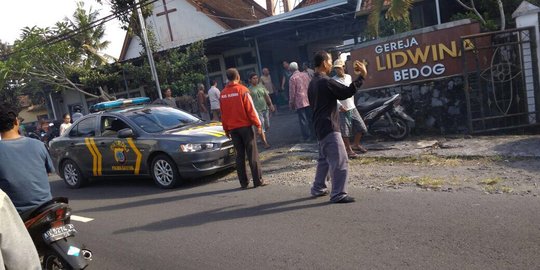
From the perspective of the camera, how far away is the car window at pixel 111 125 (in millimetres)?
8781

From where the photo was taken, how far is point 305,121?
1096 centimetres

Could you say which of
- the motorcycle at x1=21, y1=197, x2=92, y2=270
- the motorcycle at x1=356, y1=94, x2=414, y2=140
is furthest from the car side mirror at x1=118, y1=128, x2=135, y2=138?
the motorcycle at x1=356, y1=94, x2=414, y2=140

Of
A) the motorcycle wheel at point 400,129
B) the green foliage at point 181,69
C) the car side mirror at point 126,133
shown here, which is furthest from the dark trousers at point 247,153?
the green foliage at point 181,69

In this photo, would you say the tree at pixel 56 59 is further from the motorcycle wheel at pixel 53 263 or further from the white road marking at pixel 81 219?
the motorcycle wheel at pixel 53 263

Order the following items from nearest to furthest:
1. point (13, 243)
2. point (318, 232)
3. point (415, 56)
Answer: point (13, 243) < point (318, 232) < point (415, 56)

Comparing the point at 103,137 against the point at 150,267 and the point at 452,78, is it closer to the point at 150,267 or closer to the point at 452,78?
the point at 150,267

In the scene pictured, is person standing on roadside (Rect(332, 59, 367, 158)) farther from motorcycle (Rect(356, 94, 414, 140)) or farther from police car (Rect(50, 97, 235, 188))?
police car (Rect(50, 97, 235, 188))

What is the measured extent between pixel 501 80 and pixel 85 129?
8.19 metres

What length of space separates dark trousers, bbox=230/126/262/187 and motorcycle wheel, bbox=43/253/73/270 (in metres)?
3.38

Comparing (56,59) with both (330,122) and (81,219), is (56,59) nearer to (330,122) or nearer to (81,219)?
(81,219)

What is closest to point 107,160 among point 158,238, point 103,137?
point 103,137

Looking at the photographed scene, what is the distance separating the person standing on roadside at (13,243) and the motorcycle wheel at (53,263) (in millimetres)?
2299

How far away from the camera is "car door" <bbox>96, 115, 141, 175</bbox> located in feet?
27.8

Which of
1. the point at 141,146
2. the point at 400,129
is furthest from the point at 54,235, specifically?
the point at 400,129
